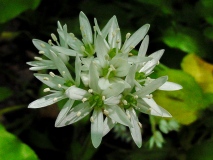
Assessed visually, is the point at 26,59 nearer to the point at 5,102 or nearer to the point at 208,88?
the point at 5,102

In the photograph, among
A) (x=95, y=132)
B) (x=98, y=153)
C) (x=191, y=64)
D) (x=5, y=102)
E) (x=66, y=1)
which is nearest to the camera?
(x=95, y=132)

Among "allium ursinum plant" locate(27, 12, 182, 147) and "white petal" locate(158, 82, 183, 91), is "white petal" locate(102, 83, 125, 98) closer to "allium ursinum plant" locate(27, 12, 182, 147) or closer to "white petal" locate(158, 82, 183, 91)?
"allium ursinum plant" locate(27, 12, 182, 147)

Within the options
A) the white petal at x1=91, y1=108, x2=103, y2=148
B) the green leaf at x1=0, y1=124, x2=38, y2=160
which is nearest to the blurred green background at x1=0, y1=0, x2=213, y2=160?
the green leaf at x1=0, y1=124, x2=38, y2=160

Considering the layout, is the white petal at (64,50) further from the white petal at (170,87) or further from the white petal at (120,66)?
the white petal at (170,87)

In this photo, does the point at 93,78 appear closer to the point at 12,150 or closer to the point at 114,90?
the point at 114,90

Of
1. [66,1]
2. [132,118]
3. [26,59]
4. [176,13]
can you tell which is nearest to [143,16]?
[176,13]
